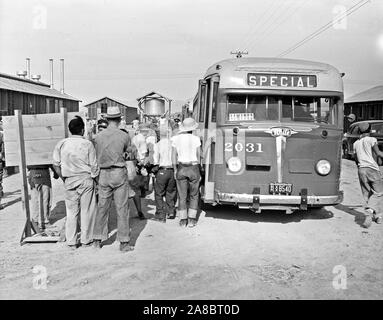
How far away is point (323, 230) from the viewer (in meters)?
7.76

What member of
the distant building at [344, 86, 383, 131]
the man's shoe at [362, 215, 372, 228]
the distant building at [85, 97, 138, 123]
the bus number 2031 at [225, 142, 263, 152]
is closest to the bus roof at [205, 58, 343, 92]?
the bus number 2031 at [225, 142, 263, 152]

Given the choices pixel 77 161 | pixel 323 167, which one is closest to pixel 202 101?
pixel 323 167

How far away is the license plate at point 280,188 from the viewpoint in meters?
7.79

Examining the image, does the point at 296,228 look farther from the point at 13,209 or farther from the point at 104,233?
the point at 13,209

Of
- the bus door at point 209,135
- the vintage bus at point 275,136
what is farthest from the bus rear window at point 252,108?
the bus door at point 209,135

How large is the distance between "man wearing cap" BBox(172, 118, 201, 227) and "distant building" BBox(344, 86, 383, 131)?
31.1 meters

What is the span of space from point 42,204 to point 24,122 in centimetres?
146

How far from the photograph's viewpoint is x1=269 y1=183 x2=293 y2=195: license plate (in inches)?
307

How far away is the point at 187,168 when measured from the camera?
7.95m

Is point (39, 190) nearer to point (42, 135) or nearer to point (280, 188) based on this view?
point (42, 135)

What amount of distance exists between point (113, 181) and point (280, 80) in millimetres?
3744

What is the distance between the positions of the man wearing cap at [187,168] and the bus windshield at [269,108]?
810 mm
